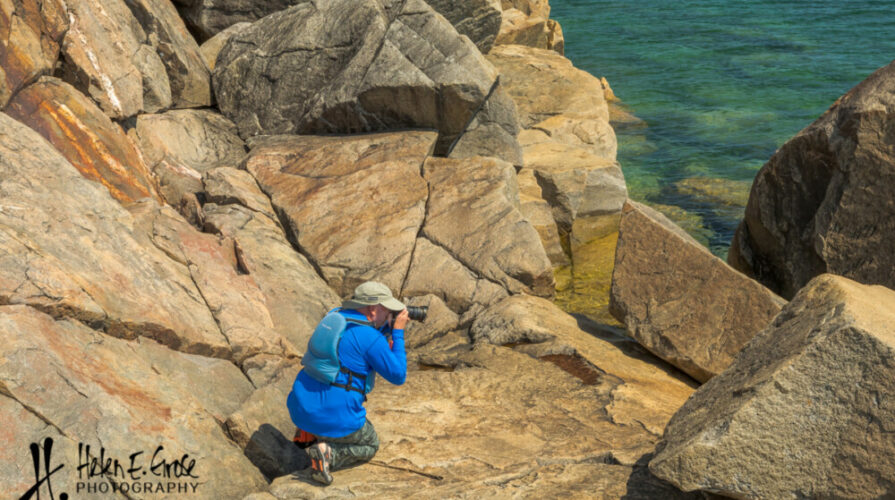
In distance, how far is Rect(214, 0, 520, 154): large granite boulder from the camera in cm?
1249

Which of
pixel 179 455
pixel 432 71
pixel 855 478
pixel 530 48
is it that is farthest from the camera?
pixel 530 48

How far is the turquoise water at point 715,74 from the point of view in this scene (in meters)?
19.1

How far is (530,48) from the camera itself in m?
22.6

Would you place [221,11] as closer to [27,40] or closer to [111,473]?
[27,40]

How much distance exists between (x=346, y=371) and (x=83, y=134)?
565 centimetres

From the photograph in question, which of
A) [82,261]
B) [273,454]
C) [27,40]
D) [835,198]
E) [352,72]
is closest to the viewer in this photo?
[273,454]

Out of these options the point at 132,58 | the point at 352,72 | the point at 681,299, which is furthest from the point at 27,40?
the point at 681,299

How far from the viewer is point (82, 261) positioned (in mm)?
7094

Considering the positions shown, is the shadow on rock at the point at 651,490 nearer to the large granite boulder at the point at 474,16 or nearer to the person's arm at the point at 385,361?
the person's arm at the point at 385,361

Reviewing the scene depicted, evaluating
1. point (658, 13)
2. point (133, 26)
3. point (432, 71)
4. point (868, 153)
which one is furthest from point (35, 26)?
point (658, 13)

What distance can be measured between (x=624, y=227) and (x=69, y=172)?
6143 millimetres

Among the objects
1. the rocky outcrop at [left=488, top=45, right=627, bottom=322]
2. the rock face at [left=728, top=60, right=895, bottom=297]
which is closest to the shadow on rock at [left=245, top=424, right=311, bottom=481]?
the rocky outcrop at [left=488, top=45, right=627, bottom=322]

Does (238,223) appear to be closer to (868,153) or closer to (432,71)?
(432,71)

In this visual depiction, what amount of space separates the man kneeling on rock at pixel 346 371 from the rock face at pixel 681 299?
400 cm
